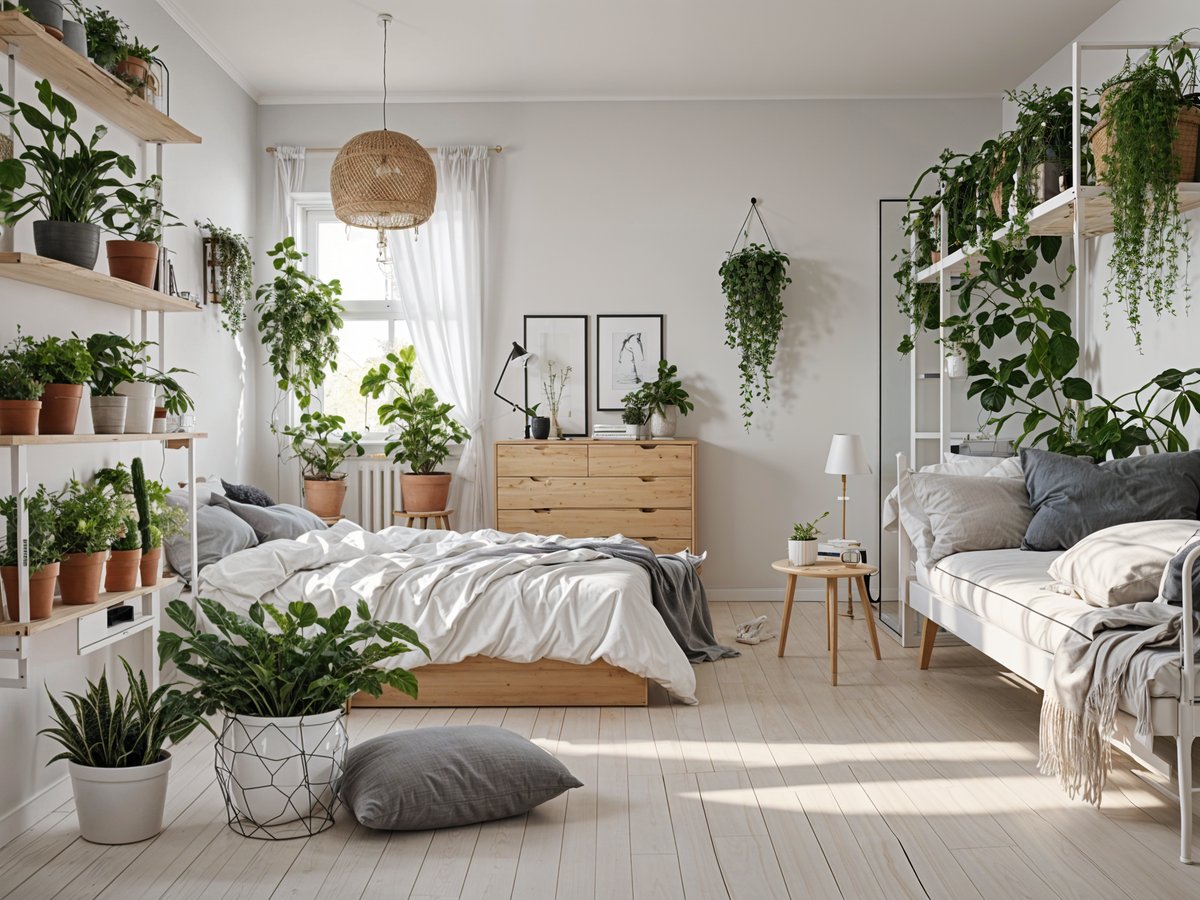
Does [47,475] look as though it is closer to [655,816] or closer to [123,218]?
[123,218]

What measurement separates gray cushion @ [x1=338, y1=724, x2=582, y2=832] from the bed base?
3.23 ft

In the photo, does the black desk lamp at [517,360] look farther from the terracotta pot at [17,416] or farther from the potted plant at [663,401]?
the terracotta pot at [17,416]

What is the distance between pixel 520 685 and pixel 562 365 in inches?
111

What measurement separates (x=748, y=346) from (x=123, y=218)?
11.6ft

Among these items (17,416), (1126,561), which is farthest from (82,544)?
(1126,561)

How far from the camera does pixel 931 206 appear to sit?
539cm

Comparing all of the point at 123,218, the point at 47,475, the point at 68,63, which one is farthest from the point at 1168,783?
the point at 123,218

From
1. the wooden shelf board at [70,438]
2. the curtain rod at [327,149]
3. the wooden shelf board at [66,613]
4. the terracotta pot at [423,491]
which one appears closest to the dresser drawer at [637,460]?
the terracotta pot at [423,491]

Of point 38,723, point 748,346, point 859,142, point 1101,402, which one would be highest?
point 859,142

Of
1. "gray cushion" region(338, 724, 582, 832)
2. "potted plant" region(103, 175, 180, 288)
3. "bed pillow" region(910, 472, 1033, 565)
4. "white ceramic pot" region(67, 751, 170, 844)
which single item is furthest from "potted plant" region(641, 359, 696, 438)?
"white ceramic pot" region(67, 751, 170, 844)

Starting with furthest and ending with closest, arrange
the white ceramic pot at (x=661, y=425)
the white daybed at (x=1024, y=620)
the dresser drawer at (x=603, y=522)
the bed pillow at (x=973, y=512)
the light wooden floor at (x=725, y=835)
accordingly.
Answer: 1. the white ceramic pot at (x=661, y=425)
2. the dresser drawer at (x=603, y=522)
3. the bed pillow at (x=973, y=512)
4. the white daybed at (x=1024, y=620)
5. the light wooden floor at (x=725, y=835)

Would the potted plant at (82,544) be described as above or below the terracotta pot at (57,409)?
below

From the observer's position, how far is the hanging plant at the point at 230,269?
5316 millimetres

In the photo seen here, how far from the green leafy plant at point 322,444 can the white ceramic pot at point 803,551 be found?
2872mm
